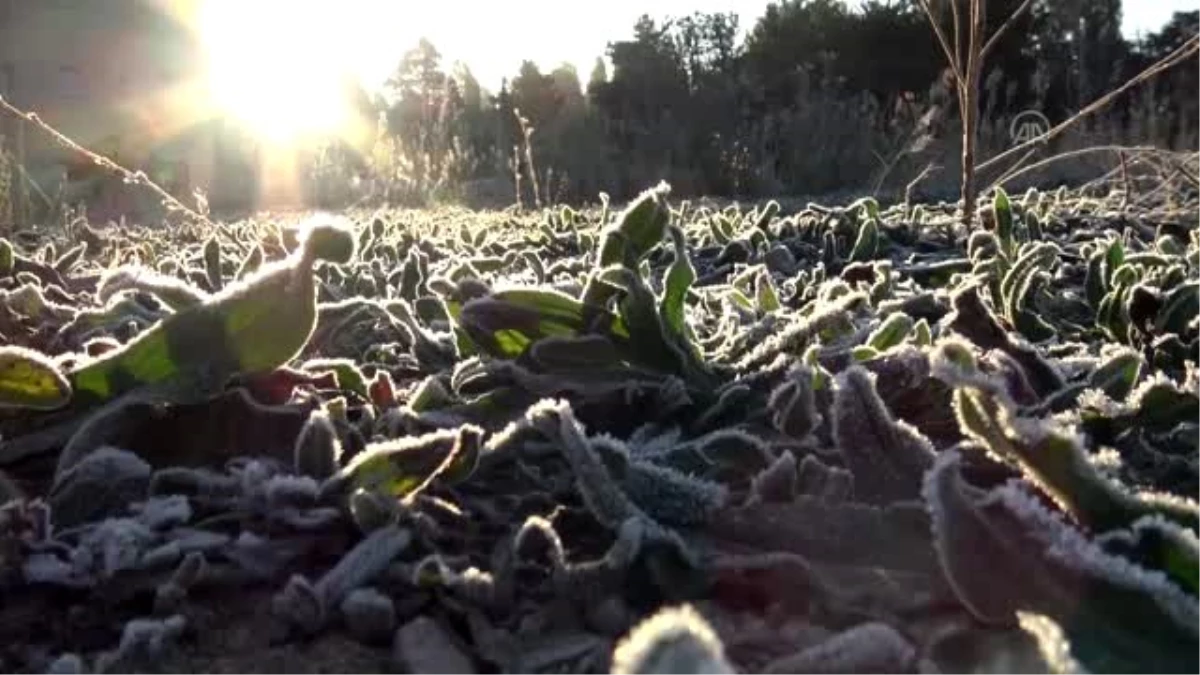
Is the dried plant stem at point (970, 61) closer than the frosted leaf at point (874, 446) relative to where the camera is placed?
No

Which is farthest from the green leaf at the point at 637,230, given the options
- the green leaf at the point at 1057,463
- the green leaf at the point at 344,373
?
the green leaf at the point at 1057,463

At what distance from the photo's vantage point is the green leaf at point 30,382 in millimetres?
1313

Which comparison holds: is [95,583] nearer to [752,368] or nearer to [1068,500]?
[1068,500]

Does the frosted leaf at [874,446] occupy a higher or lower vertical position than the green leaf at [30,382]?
lower

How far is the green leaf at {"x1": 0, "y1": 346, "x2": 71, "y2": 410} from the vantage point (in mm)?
1313

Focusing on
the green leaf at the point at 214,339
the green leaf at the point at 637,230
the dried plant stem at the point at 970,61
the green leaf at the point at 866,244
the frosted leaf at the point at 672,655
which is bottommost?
the green leaf at the point at 866,244

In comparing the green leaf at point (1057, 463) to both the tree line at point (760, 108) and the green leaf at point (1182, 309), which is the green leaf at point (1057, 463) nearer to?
the green leaf at point (1182, 309)

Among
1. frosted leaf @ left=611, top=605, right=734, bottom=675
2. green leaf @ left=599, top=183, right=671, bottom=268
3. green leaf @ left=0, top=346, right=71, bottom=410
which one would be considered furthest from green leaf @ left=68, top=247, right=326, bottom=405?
frosted leaf @ left=611, top=605, right=734, bottom=675

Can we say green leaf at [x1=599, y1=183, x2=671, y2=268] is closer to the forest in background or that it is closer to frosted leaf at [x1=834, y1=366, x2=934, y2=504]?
frosted leaf at [x1=834, y1=366, x2=934, y2=504]

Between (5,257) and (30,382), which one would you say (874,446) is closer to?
(30,382)

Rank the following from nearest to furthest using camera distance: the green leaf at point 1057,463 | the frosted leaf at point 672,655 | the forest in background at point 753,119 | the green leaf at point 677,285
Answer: the frosted leaf at point 672,655, the green leaf at point 1057,463, the green leaf at point 677,285, the forest in background at point 753,119

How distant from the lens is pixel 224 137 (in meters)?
27.3

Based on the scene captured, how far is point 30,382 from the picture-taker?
133 centimetres

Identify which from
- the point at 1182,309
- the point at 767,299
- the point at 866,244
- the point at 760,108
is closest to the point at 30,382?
the point at 767,299
